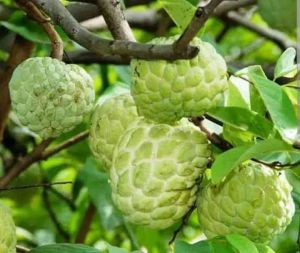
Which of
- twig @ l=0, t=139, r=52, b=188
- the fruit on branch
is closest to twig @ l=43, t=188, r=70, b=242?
twig @ l=0, t=139, r=52, b=188

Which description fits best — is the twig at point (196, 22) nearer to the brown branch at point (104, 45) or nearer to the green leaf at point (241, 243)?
the brown branch at point (104, 45)

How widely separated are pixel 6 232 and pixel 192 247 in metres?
0.34

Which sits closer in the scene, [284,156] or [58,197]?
[284,156]

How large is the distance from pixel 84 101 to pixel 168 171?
0.24m

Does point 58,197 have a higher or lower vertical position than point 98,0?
lower

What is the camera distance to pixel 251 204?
1663 mm

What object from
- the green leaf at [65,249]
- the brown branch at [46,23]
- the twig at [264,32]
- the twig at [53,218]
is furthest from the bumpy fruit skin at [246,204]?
the twig at [264,32]

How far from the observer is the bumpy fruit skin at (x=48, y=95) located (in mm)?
1720

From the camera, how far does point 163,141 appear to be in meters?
1.63

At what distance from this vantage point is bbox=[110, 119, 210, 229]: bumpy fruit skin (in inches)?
63.6

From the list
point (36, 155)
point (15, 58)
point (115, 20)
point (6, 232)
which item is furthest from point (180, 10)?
point (36, 155)

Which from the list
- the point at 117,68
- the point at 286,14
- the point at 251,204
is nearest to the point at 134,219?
the point at 251,204

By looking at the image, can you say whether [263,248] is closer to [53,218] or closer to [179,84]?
[179,84]

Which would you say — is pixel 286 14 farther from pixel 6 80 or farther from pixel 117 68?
pixel 6 80
